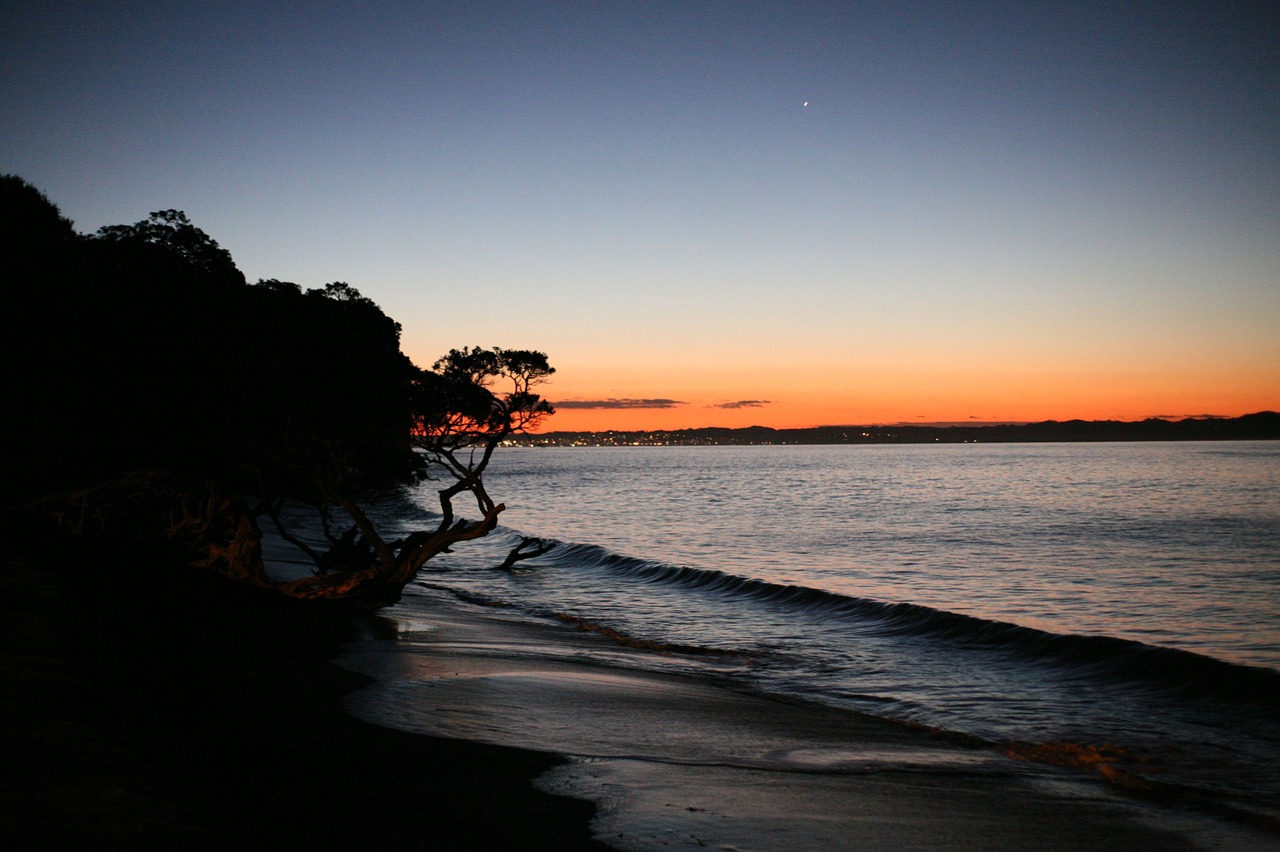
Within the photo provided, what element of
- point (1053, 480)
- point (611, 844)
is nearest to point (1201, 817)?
point (611, 844)

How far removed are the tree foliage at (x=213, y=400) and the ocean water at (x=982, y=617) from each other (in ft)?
17.9

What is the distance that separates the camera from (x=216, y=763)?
817 cm

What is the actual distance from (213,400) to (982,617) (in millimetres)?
23019

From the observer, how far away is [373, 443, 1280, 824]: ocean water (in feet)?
45.1

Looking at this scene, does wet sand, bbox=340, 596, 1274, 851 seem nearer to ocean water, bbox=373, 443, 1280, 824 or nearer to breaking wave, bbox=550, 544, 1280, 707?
ocean water, bbox=373, 443, 1280, 824

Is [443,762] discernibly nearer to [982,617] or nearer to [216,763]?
[216,763]

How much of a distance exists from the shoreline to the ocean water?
787 cm

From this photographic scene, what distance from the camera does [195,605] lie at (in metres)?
18.1

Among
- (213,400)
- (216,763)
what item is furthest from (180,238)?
(216,763)

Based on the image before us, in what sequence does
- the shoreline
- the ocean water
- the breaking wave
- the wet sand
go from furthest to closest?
1. the breaking wave
2. the ocean water
3. the wet sand
4. the shoreline

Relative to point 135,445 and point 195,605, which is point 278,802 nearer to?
point 195,605

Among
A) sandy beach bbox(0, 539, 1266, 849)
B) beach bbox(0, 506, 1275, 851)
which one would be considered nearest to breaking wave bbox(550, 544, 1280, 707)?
beach bbox(0, 506, 1275, 851)

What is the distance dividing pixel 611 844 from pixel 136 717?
5.60 meters

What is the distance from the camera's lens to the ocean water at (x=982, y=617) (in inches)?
541
